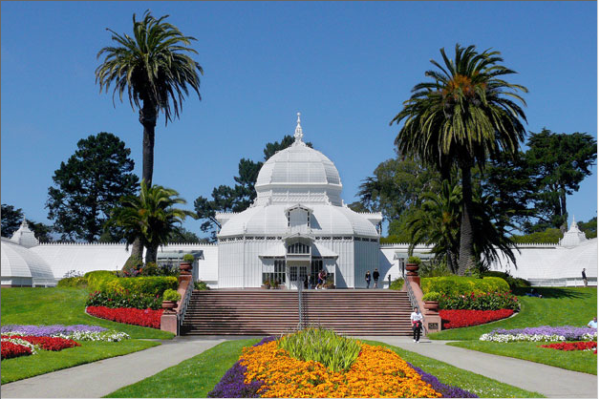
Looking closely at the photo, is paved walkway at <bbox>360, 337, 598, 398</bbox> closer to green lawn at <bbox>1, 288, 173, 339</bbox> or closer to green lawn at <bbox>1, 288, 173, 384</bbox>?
green lawn at <bbox>1, 288, 173, 384</bbox>

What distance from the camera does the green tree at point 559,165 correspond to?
285 feet

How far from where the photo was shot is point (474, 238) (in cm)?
4375

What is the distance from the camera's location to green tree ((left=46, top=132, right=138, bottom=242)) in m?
90.4

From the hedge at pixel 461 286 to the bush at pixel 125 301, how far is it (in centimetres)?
1505

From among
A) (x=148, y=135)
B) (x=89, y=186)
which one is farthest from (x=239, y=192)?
(x=148, y=135)

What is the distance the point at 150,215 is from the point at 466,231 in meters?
19.0

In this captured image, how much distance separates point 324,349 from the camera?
14.8 metres

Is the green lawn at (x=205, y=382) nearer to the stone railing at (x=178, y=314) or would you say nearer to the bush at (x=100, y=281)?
the stone railing at (x=178, y=314)

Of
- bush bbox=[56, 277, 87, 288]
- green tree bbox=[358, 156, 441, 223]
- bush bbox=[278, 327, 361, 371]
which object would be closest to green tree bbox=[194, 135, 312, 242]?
green tree bbox=[358, 156, 441, 223]

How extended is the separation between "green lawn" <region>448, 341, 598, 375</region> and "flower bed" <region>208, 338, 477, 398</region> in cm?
732

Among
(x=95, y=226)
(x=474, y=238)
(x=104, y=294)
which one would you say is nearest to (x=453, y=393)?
(x=104, y=294)

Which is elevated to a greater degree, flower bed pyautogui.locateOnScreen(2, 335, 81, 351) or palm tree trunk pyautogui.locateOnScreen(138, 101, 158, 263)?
palm tree trunk pyautogui.locateOnScreen(138, 101, 158, 263)

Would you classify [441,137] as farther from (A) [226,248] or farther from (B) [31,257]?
(B) [31,257]

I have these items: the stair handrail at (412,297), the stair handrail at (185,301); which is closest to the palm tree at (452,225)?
the stair handrail at (412,297)
